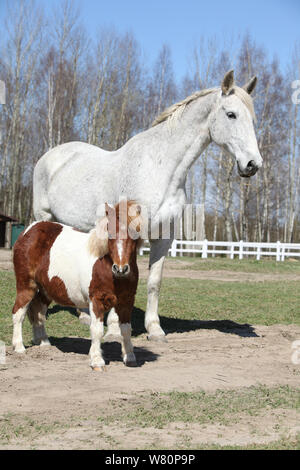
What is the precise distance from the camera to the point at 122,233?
5.02 m

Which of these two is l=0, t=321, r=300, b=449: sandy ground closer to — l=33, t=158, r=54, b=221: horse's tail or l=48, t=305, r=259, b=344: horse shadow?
l=48, t=305, r=259, b=344: horse shadow

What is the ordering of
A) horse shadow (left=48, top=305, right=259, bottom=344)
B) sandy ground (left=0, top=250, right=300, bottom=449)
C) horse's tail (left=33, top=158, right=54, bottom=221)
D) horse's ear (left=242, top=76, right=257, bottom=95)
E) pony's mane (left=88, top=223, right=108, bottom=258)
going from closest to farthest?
sandy ground (left=0, top=250, right=300, bottom=449)
pony's mane (left=88, top=223, right=108, bottom=258)
horse's ear (left=242, top=76, right=257, bottom=95)
horse shadow (left=48, top=305, right=259, bottom=344)
horse's tail (left=33, top=158, right=54, bottom=221)

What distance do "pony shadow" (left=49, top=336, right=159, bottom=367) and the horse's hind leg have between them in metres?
0.22

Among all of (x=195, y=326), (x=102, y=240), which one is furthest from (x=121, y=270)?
(x=195, y=326)

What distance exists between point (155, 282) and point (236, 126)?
2.22 metres

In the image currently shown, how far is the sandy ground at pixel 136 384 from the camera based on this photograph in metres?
3.38

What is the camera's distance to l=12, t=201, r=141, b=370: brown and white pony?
16.7 ft

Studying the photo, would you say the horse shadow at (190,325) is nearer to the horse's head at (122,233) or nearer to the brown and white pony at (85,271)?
the brown and white pony at (85,271)

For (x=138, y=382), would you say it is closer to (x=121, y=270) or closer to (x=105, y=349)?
(x=121, y=270)

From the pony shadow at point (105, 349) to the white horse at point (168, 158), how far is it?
41 cm

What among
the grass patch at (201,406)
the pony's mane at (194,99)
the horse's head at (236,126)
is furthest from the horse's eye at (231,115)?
the grass patch at (201,406)

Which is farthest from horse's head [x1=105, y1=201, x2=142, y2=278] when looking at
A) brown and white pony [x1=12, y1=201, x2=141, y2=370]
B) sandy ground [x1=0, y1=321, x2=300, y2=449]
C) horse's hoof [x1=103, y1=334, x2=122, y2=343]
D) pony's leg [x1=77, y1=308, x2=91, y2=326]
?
pony's leg [x1=77, y1=308, x2=91, y2=326]

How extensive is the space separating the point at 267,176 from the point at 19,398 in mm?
29608
